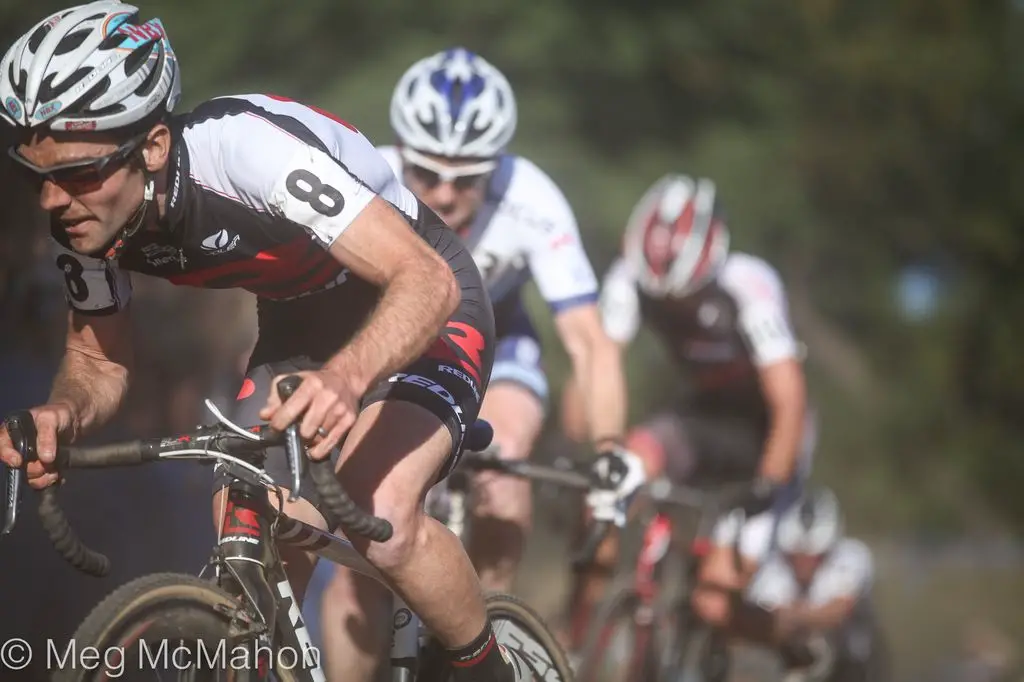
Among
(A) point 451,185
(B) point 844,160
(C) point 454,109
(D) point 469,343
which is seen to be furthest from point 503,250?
(B) point 844,160

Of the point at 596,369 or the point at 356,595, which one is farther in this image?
the point at 596,369

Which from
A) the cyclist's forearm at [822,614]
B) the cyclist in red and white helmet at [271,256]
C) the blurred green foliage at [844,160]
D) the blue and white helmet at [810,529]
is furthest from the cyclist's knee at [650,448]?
the blurred green foliage at [844,160]

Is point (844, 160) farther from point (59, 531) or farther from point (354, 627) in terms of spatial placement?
point (59, 531)

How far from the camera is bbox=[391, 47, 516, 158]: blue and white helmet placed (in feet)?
18.5

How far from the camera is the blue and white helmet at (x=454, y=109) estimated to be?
223 inches

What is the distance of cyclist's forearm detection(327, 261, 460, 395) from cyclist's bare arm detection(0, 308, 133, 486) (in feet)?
2.76

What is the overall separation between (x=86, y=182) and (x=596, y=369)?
2772 mm

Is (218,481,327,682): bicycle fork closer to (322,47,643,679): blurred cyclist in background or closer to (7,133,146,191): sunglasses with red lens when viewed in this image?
(7,133,146,191): sunglasses with red lens

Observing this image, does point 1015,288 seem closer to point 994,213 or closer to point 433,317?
point 994,213

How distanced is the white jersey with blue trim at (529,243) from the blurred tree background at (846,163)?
26.6ft

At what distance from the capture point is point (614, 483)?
199 inches

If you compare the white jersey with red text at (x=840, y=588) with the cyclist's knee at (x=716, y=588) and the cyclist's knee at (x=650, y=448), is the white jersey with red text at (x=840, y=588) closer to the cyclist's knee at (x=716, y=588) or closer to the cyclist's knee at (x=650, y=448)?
the cyclist's knee at (x=716, y=588)

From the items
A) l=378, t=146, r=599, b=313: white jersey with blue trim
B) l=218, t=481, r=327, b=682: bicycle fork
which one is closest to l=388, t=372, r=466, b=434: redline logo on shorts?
l=218, t=481, r=327, b=682: bicycle fork

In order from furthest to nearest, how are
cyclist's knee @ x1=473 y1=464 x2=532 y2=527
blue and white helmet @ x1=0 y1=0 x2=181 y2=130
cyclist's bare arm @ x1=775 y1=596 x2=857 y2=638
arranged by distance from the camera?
cyclist's bare arm @ x1=775 y1=596 x2=857 y2=638 → cyclist's knee @ x1=473 y1=464 x2=532 y2=527 → blue and white helmet @ x1=0 y1=0 x2=181 y2=130
